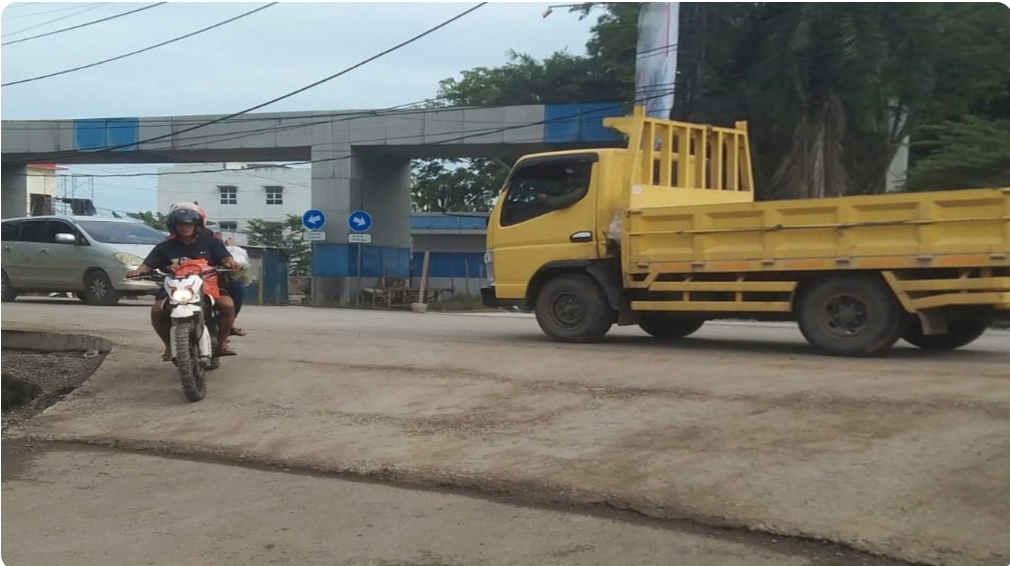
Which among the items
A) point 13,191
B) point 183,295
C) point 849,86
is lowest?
point 183,295

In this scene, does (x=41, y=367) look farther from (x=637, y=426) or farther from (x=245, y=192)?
(x=245, y=192)

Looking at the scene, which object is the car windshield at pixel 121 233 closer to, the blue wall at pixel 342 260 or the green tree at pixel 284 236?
the blue wall at pixel 342 260

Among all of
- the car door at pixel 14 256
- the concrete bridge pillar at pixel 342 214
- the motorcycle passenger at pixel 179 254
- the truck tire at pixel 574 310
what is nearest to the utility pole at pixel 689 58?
the truck tire at pixel 574 310

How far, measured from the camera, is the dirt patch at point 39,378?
26.8ft

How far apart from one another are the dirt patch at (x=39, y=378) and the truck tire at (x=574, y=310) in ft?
14.4

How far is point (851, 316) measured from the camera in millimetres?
9094

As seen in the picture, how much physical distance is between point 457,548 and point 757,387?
10.4ft

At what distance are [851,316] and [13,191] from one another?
104ft

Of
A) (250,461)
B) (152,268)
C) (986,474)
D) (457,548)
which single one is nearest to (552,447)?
(457,548)

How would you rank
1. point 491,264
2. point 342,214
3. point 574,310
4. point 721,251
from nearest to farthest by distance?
point 721,251 → point 574,310 → point 491,264 → point 342,214

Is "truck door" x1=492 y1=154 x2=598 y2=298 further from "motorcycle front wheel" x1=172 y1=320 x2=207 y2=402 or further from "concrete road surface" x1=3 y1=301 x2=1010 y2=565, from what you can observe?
"motorcycle front wheel" x1=172 y1=320 x2=207 y2=402

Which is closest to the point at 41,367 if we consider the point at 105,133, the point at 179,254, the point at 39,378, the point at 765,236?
the point at 39,378

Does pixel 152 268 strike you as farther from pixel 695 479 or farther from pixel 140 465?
pixel 695 479

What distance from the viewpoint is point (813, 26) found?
19750 mm
